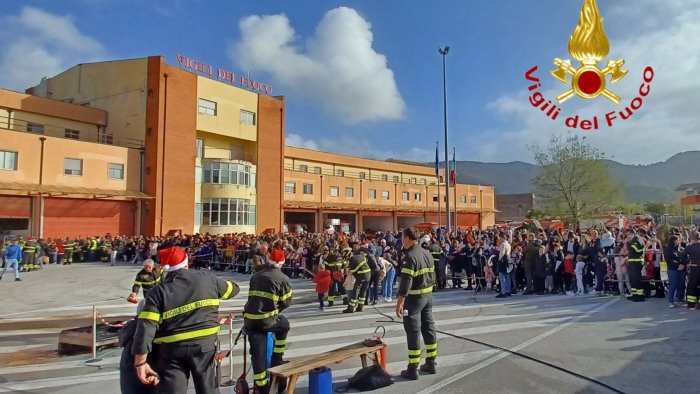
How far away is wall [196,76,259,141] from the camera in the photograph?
40.3 metres

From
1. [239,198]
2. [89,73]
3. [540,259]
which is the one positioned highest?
[89,73]

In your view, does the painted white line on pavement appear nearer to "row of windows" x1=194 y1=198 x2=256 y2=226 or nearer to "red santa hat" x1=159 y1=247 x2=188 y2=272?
"red santa hat" x1=159 y1=247 x2=188 y2=272

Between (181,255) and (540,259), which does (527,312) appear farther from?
(181,255)

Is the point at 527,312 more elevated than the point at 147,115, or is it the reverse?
the point at 147,115

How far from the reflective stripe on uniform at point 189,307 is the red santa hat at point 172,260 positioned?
382mm

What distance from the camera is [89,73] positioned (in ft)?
133

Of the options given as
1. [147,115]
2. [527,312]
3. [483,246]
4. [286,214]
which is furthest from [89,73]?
[527,312]

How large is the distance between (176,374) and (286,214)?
49.3 metres

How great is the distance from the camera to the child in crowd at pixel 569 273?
1360cm

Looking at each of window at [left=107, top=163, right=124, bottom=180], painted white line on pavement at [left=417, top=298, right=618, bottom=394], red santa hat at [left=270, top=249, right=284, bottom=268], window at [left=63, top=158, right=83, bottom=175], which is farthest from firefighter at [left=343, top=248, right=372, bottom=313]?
window at [left=107, top=163, right=124, bottom=180]

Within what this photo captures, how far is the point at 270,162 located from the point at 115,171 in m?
14.8

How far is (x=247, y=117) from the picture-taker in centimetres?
4409

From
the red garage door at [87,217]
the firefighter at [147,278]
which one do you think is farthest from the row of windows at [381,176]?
the firefighter at [147,278]

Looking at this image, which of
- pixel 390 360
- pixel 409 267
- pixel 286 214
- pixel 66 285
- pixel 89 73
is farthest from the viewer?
pixel 286 214
